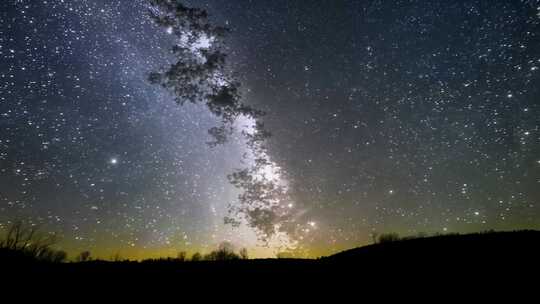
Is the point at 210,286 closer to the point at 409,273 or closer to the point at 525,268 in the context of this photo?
the point at 409,273

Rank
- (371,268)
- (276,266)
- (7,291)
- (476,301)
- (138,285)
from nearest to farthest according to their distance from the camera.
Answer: (476,301) < (7,291) < (138,285) < (371,268) < (276,266)

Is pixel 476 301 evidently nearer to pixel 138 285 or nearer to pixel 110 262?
pixel 138 285

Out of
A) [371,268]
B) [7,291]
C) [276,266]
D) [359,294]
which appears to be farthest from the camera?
[276,266]

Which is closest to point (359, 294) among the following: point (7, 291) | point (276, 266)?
point (276, 266)

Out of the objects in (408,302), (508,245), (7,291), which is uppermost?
(508,245)

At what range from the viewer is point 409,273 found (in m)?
8.70

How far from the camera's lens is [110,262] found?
10773 millimetres

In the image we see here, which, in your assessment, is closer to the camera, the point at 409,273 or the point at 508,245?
the point at 409,273

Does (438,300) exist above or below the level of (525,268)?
below

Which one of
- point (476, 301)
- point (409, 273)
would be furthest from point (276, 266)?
point (476, 301)

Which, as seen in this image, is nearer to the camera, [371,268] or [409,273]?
[409,273]

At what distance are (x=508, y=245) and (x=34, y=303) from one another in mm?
13317

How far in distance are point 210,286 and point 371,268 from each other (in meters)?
5.01

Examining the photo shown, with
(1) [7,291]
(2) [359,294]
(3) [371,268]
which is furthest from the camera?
(3) [371,268]
